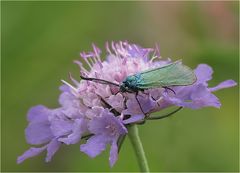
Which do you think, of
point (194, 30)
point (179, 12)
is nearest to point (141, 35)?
point (179, 12)

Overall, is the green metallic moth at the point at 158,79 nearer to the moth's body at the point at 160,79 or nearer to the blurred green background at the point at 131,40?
the moth's body at the point at 160,79

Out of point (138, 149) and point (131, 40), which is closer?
point (138, 149)

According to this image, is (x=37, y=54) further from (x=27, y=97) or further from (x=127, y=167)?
(x=127, y=167)

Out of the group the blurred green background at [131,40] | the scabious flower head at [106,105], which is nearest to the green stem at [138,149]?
the scabious flower head at [106,105]

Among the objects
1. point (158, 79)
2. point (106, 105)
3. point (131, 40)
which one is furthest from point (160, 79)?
point (131, 40)

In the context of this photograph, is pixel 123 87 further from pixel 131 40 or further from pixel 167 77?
pixel 131 40

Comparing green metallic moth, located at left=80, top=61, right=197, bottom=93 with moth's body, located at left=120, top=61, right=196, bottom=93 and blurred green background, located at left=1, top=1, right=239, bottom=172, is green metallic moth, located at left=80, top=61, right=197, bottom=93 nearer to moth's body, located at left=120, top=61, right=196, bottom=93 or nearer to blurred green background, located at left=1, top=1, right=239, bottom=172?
moth's body, located at left=120, top=61, right=196, bottom=93

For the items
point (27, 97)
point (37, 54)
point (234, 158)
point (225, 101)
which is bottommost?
point (234, 158)
